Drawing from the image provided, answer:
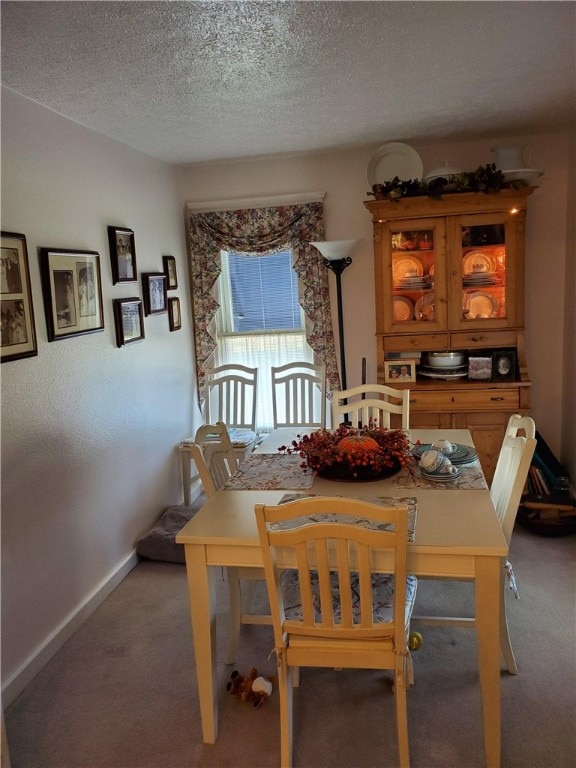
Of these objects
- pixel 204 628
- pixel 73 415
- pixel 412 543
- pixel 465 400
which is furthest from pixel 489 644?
pixel 465 400

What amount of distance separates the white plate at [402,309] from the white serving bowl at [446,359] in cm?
32

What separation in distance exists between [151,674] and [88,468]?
1006 millimetres

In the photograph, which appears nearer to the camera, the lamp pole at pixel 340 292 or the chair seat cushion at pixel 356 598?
the chair seat cushion at pixel 356 598

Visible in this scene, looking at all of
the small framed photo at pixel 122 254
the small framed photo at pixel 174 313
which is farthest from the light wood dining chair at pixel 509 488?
the small framed photo at pixel 174 313

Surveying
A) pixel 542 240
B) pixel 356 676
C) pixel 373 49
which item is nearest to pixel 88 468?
pixel 356 676

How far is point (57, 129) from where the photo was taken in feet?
8.84

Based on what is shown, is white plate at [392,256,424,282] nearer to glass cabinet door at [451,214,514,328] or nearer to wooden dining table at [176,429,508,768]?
glass cabinet door at [451,214,514,328]

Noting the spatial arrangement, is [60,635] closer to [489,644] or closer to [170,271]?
[489,644]

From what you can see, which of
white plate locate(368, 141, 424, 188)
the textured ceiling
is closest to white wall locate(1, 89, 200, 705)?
the textured ceiling

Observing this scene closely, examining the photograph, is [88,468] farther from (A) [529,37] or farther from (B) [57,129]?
(A) [529,37]

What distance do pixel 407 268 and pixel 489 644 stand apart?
255cm

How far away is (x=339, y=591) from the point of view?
5.85 feet

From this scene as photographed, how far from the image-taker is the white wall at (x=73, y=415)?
92.3 inches

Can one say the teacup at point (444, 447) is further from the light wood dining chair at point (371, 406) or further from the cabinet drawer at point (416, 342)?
the cabinet drawer at point (416, 342)
